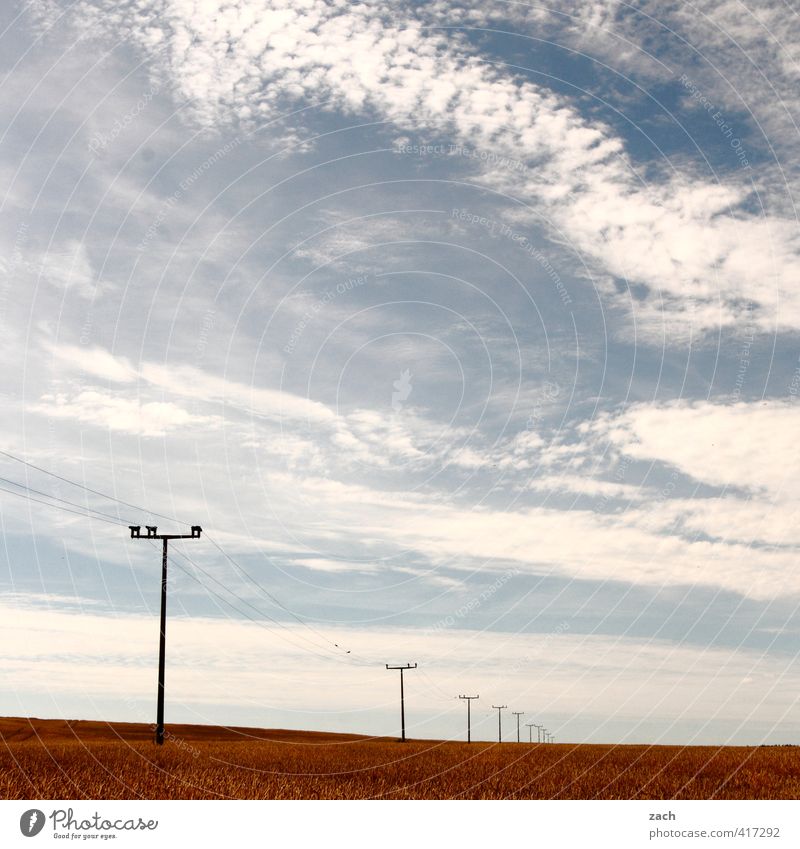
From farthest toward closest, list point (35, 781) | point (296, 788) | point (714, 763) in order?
point (714, 763), point (296, 788), point (35, 781)

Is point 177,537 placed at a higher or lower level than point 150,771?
higher

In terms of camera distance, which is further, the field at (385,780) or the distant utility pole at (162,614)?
the distant utility pole at (162,614)

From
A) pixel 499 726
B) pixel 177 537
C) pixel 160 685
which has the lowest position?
pixel 499 726

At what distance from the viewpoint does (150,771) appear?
22.2 metres

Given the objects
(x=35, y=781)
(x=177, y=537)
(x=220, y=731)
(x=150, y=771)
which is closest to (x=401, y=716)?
(x=220, y=731)

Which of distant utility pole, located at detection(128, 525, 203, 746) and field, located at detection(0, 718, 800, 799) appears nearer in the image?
field, located at detection(0, 718, 800, 799)

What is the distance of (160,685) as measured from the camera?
42781 mm

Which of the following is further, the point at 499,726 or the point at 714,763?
the point at 499,726

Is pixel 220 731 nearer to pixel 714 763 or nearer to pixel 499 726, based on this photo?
pixel 499 726

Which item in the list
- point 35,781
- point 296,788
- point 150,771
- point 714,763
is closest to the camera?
point 35,781

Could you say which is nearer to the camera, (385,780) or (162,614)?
(385,780)

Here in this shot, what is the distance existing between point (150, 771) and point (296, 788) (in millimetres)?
5537
